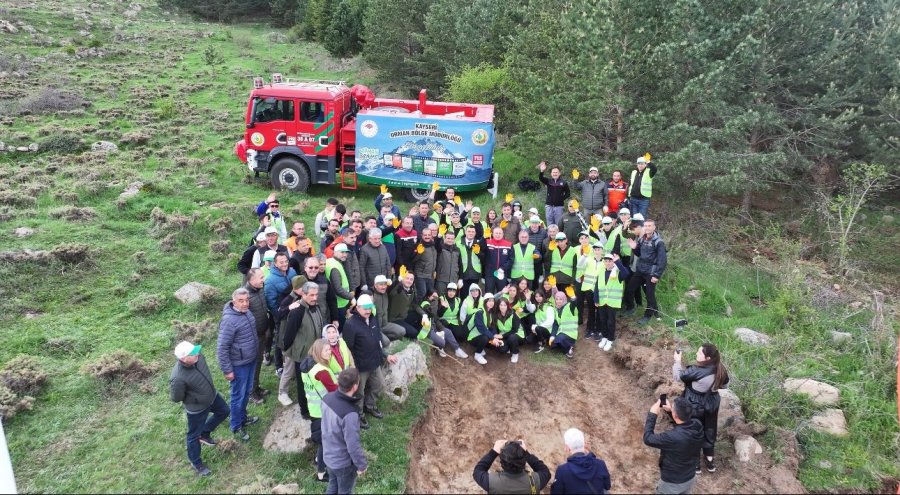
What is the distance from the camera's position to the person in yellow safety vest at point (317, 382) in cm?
548

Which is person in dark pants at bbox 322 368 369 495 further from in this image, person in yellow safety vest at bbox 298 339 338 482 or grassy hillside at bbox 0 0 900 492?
grassy hillside at bbox 0 0 900 492

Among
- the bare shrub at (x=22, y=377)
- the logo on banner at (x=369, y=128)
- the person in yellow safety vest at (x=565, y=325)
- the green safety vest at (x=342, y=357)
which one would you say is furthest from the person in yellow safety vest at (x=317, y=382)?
the logo on banner at (x=369, y=128)

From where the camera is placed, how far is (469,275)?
9.76 m

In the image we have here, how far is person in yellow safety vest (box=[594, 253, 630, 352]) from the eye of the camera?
29.5 ft

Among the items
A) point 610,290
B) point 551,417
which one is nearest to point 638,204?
point 610,290

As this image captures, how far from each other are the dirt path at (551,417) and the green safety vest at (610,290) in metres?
0.80

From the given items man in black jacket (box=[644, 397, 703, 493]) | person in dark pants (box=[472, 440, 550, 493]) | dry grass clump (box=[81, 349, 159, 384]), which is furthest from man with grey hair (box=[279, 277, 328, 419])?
man in black jacket (box=[644, 397, 703, 493])

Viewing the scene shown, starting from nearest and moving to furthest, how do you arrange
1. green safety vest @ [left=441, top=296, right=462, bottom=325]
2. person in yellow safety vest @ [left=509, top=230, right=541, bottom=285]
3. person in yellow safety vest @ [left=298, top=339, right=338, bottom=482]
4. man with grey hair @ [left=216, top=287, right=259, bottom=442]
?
person in yellow safety vest @ [left=298, top=339, right=338, bottom=482] → man with grey hair @ [left=216, top=287, right=259, bottom=442] → green safety vest @ [left=441, top=296, right=462, bottom=325] → person in yellow safety vest @ [left=509, top=230, right=541, bottom=285]

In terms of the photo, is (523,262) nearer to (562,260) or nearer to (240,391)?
(562,260)

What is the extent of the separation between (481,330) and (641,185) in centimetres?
479

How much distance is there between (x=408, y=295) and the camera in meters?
8.30

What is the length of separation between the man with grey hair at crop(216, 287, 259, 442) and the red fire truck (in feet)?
28.5

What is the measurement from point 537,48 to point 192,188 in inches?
407

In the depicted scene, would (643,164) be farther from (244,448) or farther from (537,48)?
(244,448)
